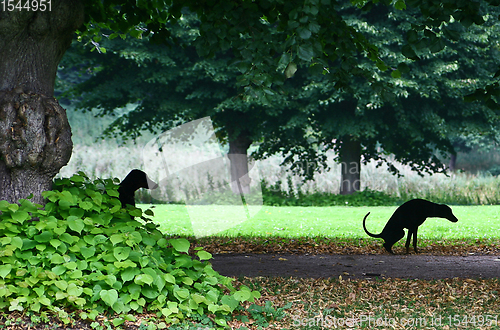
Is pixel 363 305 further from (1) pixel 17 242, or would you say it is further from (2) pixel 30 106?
(2) pixel 30 106

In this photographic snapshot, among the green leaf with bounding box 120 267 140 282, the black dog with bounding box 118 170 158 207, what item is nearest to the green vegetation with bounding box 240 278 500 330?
the green leaf with bounding box 120 267 140 282

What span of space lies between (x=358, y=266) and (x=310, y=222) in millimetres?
5379

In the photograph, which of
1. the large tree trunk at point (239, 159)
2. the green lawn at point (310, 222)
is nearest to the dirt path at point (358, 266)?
the green lawn at point (310, 222)

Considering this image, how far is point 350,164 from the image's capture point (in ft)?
55.0

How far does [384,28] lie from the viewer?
568 inches

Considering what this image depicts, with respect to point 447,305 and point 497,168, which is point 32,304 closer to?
point 447,305

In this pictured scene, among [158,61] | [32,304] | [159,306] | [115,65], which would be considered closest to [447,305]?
[159,306]

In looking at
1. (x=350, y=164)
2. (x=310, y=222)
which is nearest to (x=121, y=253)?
(x=310, y=222)

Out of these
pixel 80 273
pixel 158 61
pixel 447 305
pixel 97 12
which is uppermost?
pixel 158 61

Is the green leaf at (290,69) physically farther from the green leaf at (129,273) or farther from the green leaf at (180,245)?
the green leaf at (129,273)

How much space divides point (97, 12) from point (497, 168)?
97.4ft

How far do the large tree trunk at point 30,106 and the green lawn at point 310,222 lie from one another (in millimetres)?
3694

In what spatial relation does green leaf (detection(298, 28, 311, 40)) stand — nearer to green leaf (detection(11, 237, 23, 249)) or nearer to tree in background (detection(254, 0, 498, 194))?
green leaf (detection(11, 237, 23, 249))

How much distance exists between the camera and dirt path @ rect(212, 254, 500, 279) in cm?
607
